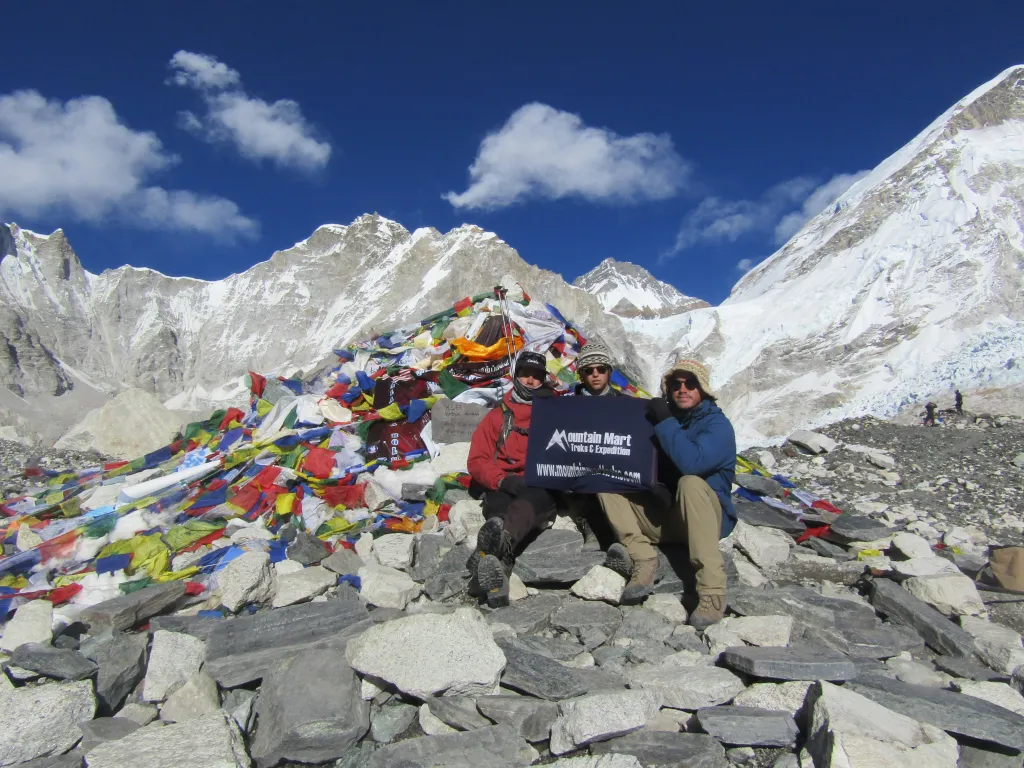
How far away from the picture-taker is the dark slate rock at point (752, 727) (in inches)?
114

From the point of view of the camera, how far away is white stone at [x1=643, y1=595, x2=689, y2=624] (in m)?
4.03

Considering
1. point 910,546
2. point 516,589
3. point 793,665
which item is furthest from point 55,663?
point 910,546

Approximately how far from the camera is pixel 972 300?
53.0 meters

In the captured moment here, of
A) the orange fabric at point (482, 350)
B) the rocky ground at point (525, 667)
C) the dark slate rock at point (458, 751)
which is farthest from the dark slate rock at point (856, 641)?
the orange fabric at point (482, 350)

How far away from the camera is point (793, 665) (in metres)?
3.16

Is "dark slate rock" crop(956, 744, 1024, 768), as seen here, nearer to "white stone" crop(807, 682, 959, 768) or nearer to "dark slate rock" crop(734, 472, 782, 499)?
"white stone" crop(807, 682, 959, 768)

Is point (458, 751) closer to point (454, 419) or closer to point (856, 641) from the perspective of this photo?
point (856, 641)

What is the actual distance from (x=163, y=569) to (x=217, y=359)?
312ft

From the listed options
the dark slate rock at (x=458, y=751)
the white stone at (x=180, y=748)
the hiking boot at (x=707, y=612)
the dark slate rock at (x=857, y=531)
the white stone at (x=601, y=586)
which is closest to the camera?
the white stone at (x=180, y=748)

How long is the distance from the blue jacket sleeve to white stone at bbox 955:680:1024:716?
1660mm

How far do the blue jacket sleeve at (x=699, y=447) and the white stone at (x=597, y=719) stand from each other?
141cm

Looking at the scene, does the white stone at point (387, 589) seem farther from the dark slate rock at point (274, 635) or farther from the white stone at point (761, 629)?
the white stone at point (761, 629)

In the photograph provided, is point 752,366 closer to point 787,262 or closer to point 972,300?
point 972,300

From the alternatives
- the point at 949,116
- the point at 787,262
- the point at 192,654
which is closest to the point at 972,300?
the point at 787,262
